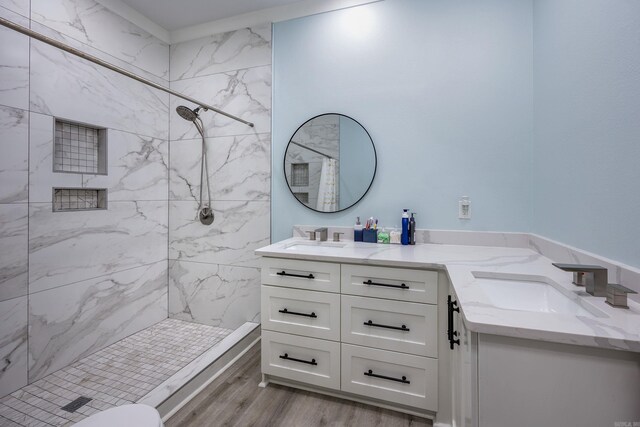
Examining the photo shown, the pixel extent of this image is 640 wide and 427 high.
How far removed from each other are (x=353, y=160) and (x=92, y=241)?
198 centimetres

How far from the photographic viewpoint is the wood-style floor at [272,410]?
157 cm

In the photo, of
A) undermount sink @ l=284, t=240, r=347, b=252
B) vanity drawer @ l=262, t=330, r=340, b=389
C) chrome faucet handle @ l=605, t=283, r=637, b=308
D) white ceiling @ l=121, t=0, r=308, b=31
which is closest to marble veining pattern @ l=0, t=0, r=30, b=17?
white ceiling @ l=121, t=0, r=308, b=31

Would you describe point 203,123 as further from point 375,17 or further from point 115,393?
point 115,393

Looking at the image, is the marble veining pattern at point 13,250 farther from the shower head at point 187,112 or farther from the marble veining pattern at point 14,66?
the shower head at point 187,112

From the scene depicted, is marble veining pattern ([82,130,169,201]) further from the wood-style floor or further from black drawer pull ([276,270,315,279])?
the wood-style floor

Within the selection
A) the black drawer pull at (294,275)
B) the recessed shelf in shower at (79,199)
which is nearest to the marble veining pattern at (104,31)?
the recessed shelf in shower at (79,199)

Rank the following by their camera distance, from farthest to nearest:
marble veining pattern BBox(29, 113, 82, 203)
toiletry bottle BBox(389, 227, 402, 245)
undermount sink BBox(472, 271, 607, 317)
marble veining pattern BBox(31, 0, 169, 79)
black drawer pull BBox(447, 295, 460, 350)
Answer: toiletry bottle BBox(389, 227, 402, 245)
marble veining pattern BBox(31, 0, 169, 79)
marble veining pattern BBox(29, 113, 82, 203)
black drawer pull BBox(447, 295, 460, 350)
undermount sink BBox(472, 271, 607, 317)

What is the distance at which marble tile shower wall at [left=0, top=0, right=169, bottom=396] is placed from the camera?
1701 millimetres

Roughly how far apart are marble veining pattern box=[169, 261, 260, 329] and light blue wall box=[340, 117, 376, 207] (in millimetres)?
1031

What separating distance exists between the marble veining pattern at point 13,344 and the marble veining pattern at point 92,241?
0.41 feet

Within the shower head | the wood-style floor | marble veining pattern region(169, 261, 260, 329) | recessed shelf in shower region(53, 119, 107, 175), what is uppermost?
the shower head

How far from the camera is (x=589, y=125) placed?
1.21m

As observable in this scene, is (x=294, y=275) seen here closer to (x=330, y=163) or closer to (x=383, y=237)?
(x=383, y=237)

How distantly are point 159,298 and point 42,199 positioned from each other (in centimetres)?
124
